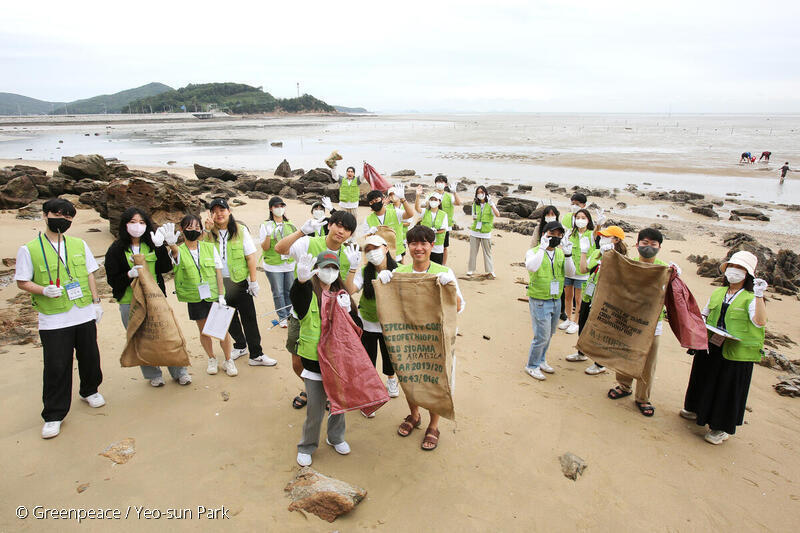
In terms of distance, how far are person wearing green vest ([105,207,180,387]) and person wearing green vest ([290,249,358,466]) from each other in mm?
2198

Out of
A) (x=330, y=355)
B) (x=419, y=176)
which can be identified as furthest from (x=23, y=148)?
(x=330, y=355)

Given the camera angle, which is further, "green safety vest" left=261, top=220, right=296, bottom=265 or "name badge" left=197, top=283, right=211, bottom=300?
"green safety vest" left=261, top=220, right=296, bottom=265

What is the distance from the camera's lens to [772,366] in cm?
653

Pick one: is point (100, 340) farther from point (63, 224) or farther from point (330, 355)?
point (330, 355)

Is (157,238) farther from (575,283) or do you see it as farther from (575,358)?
(575,283)

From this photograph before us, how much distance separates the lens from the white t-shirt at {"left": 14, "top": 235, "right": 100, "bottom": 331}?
14.0ft

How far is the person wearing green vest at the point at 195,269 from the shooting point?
17.2 feet

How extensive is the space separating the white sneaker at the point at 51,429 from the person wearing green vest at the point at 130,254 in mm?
1107

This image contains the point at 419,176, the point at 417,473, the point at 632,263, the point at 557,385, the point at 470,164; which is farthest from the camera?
the point at 470,164

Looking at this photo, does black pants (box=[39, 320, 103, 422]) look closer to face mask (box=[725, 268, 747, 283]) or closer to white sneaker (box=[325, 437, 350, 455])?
white sneaker (box=[325, 437, 350, 455])

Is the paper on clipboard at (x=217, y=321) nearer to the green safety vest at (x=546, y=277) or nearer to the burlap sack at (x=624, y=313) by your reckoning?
the green safety vest at (x=546, y=277)

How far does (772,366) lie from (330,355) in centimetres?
659

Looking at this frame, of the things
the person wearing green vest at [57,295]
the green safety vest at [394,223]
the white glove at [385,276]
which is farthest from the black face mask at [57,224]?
the green safety vest at [394,223]

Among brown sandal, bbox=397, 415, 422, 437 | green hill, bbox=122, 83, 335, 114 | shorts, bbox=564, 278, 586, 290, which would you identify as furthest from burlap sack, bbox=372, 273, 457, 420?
green hill, bbox=122, 83, 335, 114
